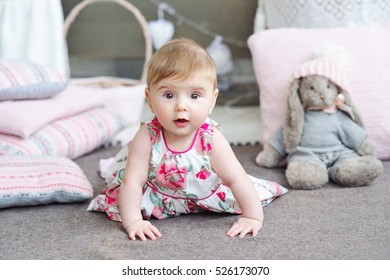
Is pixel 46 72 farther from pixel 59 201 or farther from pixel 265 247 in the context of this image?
pixel 265 247

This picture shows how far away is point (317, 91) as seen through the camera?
1.54 meters

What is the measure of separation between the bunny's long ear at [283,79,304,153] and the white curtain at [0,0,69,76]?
1119mm

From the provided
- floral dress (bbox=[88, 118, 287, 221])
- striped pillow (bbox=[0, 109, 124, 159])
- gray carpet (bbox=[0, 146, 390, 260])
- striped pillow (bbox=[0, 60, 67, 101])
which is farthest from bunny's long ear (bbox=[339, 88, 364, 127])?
striped pillow (bbox=[0, 60, 67, 101])

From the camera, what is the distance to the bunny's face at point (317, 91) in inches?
60.7

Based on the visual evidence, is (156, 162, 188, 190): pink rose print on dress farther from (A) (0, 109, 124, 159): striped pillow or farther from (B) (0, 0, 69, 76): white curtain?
(B) (0, 0, 69, 76): white curtain

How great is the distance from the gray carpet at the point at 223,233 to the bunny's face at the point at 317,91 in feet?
0.89

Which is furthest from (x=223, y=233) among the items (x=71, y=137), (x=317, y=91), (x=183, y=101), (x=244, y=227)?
(x=71, y=137)

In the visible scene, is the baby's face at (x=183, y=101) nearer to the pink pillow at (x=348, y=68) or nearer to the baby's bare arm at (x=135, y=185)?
the baby's bare arm at (x=135, y=185)

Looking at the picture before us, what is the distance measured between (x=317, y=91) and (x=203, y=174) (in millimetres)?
530

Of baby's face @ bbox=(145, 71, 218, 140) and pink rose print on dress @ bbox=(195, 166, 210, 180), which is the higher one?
baby's face @ bbox=(145, 71, 218, 140)

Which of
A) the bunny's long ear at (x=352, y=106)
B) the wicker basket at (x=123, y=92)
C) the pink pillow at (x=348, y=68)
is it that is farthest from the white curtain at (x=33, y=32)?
the bunny's long ear at (x=352, y=106)

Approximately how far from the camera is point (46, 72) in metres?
1.83

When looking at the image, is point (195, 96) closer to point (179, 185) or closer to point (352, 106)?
point (179, 185)

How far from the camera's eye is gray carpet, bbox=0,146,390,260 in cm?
106
